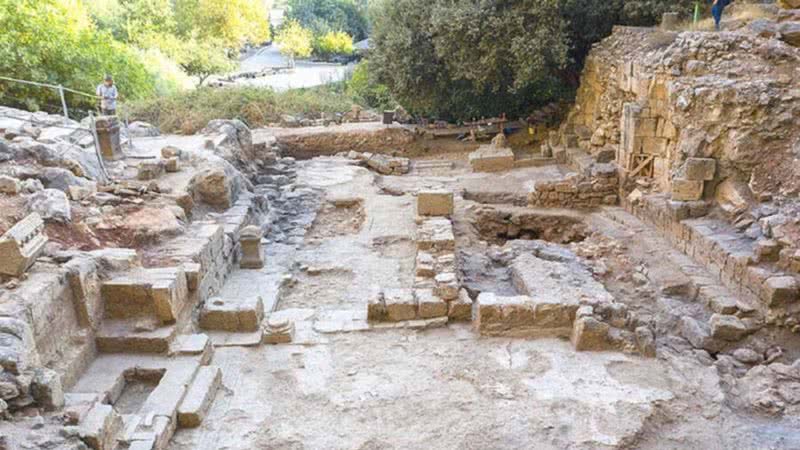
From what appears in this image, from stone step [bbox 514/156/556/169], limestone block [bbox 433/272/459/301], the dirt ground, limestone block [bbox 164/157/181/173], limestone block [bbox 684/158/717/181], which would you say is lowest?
stone step [bbox 514/156/556/169]

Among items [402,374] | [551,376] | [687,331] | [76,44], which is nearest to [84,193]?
[402,374]

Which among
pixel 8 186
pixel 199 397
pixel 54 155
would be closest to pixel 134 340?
pixel 199 397

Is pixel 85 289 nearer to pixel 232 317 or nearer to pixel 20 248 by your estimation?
pixel 20 248

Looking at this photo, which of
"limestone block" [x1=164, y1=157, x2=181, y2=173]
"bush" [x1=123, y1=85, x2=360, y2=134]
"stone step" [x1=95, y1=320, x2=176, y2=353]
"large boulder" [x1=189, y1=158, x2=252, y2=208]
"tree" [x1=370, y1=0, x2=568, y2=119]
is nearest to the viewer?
"stone step" [x1=95, y1=320, x2=176, y2=353]

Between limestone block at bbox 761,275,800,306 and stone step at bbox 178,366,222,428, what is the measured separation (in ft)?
21.3

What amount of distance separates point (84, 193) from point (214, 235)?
6.14ft

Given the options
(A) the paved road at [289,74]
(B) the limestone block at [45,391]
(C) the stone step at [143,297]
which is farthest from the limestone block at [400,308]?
(A) the paved road at [289,74]

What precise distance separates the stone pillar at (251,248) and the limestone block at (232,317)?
2129 mm

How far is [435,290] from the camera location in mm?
7602

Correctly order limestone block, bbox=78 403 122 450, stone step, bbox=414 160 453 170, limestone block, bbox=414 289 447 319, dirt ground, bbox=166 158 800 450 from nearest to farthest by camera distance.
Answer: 1. limestone block, bbox=78 403 122 450
2. dirt ground, bbox=166 158 800 450
3. limestone block, bbox=414 289 447 319
4. stone step, bbox=414 160 453 170

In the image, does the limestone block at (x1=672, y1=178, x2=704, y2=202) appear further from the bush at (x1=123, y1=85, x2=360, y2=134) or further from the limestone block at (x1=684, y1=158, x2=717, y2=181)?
the bush at (x1=123, y1=85, x2=360, y2=134)

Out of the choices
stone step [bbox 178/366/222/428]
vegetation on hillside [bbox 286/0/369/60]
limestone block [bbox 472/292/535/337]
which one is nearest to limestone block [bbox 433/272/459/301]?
limestone block [bbox 472/292/535/337]

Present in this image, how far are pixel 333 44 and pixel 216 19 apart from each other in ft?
34.8

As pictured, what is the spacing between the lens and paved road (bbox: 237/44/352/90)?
100 feet
